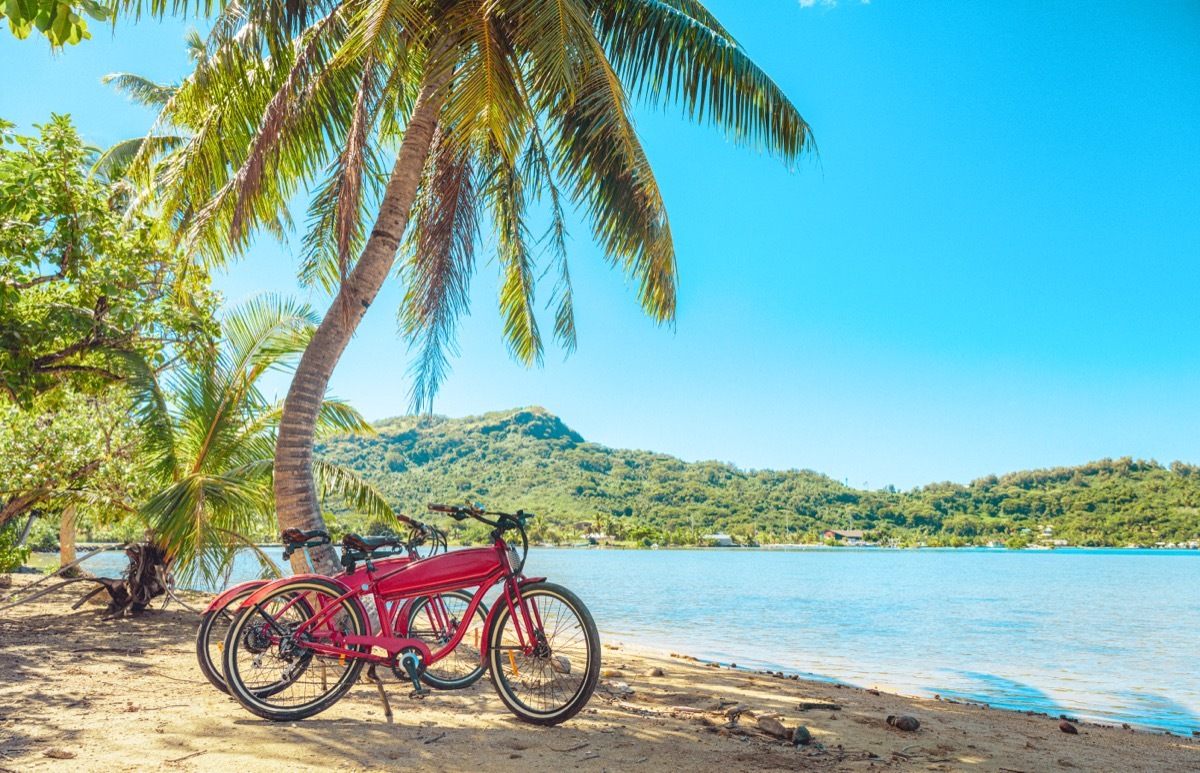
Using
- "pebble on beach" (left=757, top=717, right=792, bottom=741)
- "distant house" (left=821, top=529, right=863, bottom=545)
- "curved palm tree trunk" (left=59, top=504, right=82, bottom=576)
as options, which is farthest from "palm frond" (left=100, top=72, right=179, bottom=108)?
"distant house" (left=821, top=529, right=863, bottom=545)

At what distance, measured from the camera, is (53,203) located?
6.67 m

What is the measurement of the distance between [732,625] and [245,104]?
45.3 ft

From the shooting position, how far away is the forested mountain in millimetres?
52438

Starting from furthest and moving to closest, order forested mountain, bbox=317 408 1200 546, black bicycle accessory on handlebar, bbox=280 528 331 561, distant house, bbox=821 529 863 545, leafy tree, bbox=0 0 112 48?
distant house, bbox=821 529 863 545, forested mountain, bbox=317 408 1200 546, black bicycle accessory on handlebar, bbox=280 528 331 561, leafy tree, bbox=0 0 112 48

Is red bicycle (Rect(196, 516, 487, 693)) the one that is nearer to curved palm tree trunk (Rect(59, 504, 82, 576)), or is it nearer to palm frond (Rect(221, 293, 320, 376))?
palm frond (Rect(221, 293, 320, 376))

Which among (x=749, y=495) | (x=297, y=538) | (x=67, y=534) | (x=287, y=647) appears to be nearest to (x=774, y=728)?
(x=287, y=647)

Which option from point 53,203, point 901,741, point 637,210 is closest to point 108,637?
point 53,203

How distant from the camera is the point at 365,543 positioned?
4316 mm

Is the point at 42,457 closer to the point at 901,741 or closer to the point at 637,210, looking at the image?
the point at 637,210

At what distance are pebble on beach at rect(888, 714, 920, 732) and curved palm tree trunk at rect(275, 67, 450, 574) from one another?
4.01 meters

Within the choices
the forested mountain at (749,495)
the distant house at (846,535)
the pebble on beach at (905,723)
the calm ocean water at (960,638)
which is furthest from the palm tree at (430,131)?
the distant house at (846,535)

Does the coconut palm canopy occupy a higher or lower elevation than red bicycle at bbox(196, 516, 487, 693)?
higher

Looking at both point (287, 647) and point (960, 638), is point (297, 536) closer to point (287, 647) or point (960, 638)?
point (287, 647)

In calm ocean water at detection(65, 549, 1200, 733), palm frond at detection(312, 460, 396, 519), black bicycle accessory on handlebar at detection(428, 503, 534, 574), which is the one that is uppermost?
palm frond at detection(312, 460, 396, 519)
